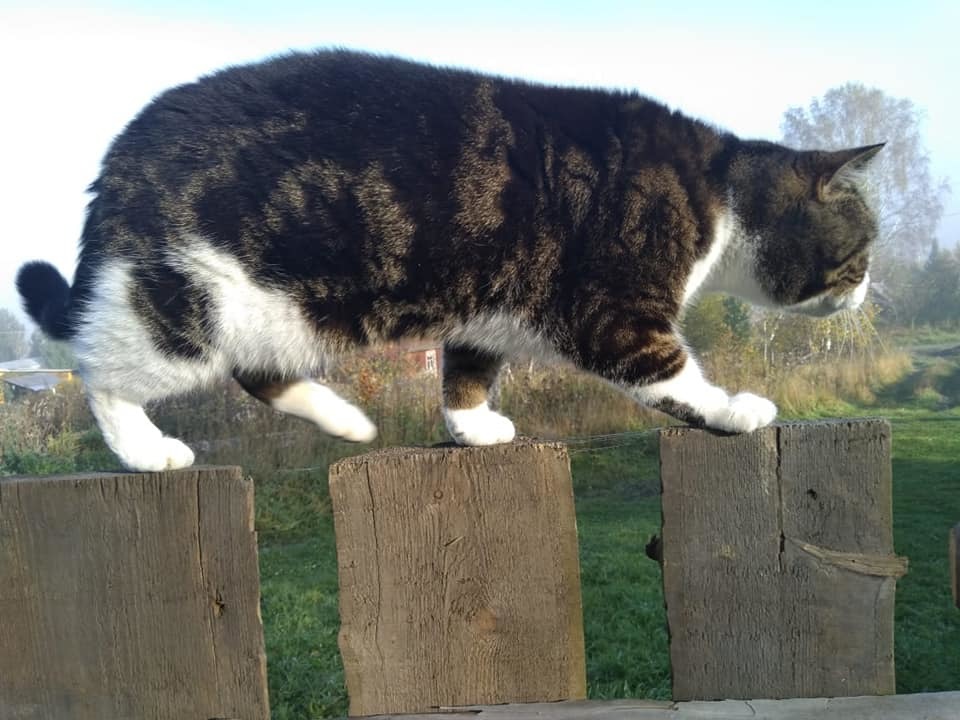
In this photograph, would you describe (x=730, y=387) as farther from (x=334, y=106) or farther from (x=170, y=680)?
(x=170, y=680)

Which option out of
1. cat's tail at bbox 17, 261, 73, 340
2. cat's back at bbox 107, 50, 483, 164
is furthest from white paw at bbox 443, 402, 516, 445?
cat's tail at bbox 17, 261, 73, 340

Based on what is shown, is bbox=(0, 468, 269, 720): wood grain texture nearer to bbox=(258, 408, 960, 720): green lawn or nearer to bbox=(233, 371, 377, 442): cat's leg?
bbox=(233, 371, 377, 442): cat's leg

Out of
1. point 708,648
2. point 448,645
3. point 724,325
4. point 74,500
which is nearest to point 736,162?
point 708,648

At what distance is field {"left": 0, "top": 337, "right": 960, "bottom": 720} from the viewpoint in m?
3.60

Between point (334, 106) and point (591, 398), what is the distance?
188 inches

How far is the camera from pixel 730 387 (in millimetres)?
5770

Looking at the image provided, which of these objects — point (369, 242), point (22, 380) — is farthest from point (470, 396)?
point (22, 380)

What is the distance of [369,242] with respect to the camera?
4.87ft

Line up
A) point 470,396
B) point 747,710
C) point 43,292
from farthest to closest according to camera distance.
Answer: point 43,292
point 470,396
point 747,710

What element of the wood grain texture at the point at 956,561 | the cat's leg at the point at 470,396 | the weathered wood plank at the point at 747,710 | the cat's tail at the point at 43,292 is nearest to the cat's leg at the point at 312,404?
the cat's leg at the point at 470,396

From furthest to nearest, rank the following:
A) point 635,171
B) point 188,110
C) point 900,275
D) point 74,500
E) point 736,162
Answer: point 900,275 → point 736,162 → point 635,171 → point 188,110 → point 74,500

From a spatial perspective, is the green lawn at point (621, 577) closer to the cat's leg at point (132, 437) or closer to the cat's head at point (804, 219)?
the cat's head at point (804, 219)

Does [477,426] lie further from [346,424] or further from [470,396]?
[346,424]

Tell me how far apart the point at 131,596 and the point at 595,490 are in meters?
4.86
